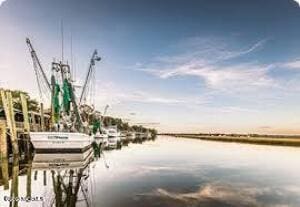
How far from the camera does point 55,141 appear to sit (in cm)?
2792

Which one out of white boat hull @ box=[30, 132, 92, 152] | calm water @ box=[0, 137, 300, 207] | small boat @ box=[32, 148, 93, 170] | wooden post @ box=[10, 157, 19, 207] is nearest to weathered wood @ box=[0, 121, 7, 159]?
calm water @ box=[0, 137, 300, 207]

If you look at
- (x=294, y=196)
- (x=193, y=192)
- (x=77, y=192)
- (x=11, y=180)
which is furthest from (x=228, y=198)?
(x=11, y=180)

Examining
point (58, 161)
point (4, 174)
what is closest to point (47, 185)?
point (4, 174)

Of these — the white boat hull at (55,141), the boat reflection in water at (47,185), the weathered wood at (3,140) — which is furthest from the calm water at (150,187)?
the white boat hull at (55,141)

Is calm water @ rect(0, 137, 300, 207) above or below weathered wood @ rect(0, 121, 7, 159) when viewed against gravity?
below

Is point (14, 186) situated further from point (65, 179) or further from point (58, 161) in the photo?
point (58, 161)

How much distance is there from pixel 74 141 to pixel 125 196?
1475 centimetres

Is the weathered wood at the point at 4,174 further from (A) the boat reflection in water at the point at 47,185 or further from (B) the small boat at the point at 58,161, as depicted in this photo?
(B) the small boat at the point at 58,161

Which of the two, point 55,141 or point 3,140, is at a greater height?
point 3,140

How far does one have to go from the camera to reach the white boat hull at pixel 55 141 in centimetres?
2762

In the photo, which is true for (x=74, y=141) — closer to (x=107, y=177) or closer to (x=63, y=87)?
(x=107, y=177)

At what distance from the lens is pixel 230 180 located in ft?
66.5

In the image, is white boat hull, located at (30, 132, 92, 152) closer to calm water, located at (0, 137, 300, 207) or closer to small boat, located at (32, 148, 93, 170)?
small boat, located at (32, 148, 93, 170)

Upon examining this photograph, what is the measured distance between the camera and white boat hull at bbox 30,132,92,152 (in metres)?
27.6
